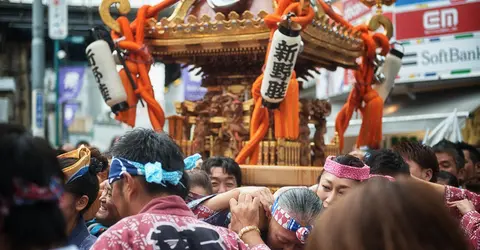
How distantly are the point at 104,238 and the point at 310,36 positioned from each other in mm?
4375

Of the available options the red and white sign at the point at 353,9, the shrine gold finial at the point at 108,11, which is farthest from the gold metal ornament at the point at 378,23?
the red and white sign at the point at 353,9

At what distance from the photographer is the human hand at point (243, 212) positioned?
2934mm

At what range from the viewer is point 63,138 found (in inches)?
920

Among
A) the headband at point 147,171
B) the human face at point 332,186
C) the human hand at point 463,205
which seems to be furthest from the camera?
the human face at point 332,186

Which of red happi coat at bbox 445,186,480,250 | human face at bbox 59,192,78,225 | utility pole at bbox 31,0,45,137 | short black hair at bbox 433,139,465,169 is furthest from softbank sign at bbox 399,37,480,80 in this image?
human face at bbox 59,192,78,225

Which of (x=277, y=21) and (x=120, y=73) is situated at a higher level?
(x=277, y=21)

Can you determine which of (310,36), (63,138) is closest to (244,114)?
(310,36)

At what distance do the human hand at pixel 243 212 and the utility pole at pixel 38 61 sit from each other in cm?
964

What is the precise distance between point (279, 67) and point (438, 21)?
25.8ft

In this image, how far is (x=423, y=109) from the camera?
43.6 feet

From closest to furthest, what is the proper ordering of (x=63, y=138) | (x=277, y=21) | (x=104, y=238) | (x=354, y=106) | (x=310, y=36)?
(x=104, y=238) < (x=277, y=21) < (x=310, y=36) < (x=354, y=106) < (x=63, y=138)

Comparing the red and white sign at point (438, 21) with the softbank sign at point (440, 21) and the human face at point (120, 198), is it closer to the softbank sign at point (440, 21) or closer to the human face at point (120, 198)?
the softbank sign at point (440, 21)

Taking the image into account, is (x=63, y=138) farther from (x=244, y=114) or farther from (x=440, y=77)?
(x=244, y=114)

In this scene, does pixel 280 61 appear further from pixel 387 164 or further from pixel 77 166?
pixel 77 166
